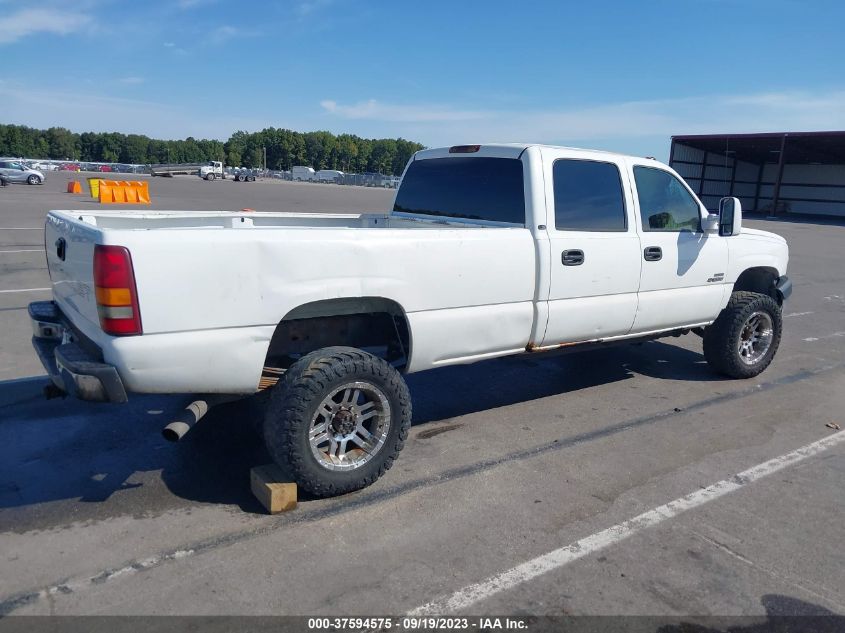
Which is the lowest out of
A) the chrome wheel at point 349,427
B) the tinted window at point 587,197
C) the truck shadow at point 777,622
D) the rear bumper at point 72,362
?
the truck shadow at point 777,622

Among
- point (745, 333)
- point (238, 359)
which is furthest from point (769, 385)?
point (238, 359)

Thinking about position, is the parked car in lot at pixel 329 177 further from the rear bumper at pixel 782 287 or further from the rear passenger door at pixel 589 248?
the rear passenger door at pixel 589 248

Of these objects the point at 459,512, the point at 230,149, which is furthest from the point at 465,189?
the point at 230,149

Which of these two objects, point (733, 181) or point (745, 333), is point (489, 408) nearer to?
point (745, 333)

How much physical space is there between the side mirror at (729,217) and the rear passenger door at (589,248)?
44.3 inches

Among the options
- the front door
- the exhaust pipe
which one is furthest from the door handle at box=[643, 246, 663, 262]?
the exhaust pipe

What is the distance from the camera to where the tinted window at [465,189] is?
5.22 m

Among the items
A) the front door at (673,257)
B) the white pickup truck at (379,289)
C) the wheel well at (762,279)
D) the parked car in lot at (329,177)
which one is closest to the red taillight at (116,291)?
the white pickup truck at (379,289)

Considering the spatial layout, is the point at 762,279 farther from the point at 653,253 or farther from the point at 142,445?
the point at 142,445

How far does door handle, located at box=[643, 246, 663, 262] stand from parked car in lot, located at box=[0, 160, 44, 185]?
44.1 m

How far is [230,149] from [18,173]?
110 m

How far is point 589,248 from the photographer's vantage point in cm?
523

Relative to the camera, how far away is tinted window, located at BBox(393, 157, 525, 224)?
17.1 ft

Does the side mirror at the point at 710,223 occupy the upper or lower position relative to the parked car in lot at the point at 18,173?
upper
